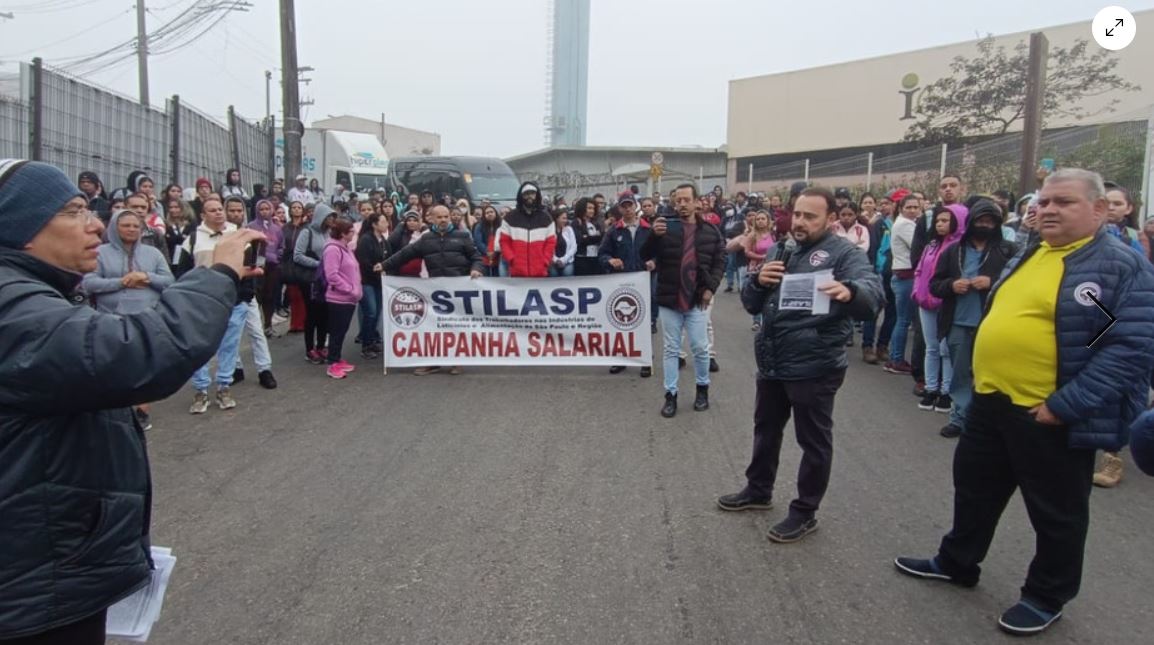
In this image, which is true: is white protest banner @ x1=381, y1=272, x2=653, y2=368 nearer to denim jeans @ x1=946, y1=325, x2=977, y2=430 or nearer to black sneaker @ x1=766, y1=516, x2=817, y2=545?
denim jeans @ x1=946, y1=325, x2=977, y2=430

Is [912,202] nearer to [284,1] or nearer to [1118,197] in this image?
[1118,197]

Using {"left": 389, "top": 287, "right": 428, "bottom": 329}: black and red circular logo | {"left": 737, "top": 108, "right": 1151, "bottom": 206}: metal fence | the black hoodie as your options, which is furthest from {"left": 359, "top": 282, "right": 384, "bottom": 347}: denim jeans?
{"left": 737, "top": 108, "right": 1151, "bottom": 206}: metal fence

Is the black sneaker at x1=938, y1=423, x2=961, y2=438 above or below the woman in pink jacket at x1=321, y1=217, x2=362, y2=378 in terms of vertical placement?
below

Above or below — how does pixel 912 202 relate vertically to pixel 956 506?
above

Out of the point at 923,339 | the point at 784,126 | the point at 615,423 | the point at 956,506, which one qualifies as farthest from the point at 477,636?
the point at 784,126

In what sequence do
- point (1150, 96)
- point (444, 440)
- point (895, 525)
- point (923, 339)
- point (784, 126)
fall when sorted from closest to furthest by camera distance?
point (895, 525), point (444, 440), point (923, 339), point (1150, 96), point (784, 126)

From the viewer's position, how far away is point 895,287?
8.60 metres

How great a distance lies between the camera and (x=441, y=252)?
28.8 ft

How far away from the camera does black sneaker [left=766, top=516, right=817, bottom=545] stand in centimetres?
412

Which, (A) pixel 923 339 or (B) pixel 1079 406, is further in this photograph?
(A) pixel 923 339

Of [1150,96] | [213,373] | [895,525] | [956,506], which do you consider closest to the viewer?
[956,506]

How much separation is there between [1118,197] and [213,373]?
29.1 feet

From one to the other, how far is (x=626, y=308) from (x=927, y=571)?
4893 mm

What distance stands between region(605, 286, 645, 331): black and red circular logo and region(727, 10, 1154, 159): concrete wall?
41.5m
